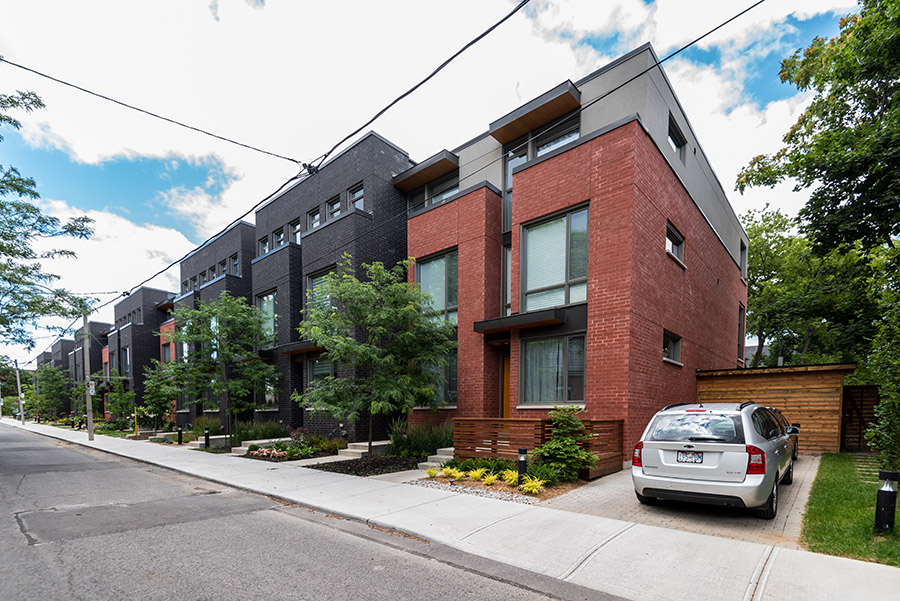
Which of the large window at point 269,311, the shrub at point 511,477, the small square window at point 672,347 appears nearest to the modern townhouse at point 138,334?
the large window at point 269,311

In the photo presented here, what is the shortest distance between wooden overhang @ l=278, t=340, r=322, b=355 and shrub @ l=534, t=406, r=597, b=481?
31.6 ft

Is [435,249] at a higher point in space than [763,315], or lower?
higher

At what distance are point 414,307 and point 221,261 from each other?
1756 centimetres

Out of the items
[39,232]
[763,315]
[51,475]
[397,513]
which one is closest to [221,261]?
[39,232]

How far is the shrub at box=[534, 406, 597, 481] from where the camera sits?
27.7ft

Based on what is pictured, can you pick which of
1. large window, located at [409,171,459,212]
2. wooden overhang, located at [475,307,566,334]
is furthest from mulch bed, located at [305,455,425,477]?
large window, located at [409,171,459,212]

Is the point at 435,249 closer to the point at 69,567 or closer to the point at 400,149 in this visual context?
the point at 400,149

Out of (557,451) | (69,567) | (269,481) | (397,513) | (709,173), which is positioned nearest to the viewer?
(69,567)

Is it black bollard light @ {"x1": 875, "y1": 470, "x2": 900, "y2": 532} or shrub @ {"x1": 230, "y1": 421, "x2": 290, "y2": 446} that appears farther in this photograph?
shrub @ {"x1": 230, "y1": 421, "x2": 290, "y2": 446}

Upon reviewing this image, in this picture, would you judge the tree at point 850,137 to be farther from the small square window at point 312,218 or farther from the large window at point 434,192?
the small square window at point 312,218

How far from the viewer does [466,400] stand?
12.8 meters

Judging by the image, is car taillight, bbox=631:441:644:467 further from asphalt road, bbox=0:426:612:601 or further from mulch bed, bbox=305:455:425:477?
mulch bed, bbox=305:455:425:477

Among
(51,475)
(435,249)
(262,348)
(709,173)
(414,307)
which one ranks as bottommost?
(51,475)

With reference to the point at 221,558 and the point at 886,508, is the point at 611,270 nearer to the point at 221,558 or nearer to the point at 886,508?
the point at 886,508
